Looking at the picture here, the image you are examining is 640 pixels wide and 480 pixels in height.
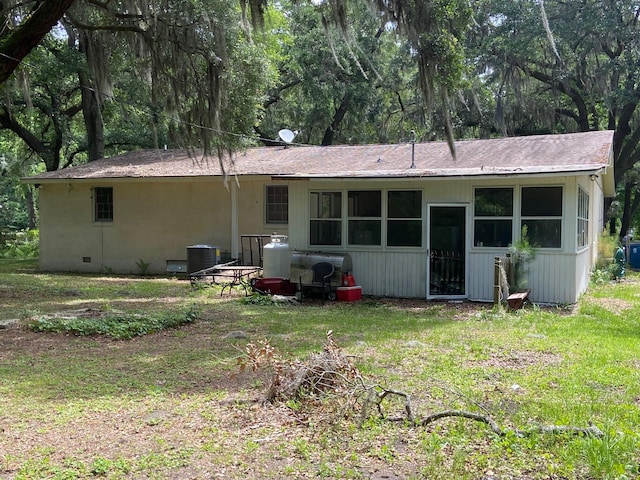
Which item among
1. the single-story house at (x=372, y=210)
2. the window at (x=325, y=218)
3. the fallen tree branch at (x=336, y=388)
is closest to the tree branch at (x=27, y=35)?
the single-story house at (x=372, y=210)

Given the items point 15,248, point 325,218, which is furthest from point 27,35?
point 15,248

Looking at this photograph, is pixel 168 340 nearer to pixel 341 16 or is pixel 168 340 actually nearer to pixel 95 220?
pixel 341 16

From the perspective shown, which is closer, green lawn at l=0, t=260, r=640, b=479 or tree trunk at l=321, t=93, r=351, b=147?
green lawn at l=0, t=260, r=640, b=479

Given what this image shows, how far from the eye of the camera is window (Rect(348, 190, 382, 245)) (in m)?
12.3

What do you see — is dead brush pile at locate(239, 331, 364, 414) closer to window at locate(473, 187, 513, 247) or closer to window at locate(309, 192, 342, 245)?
window at locate(473, 187, 513, 247)

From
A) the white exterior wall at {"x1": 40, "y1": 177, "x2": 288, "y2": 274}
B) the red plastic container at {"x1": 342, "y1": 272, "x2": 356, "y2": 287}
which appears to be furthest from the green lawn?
the white exterior wall at {"x1": 40, "y1": 177, "x2": 288, "y2": 274}

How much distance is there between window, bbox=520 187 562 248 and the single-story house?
0.06 feet

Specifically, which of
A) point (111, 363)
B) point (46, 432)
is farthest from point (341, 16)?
point (46, 432)

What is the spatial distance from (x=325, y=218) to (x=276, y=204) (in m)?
3.79

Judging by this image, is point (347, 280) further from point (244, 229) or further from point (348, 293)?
point (244, 229)

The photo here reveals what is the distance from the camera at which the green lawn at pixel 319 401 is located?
3.68 m

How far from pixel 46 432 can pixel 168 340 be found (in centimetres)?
340

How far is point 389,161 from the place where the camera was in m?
14.8

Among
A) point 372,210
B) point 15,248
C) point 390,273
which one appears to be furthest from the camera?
point 15,248
